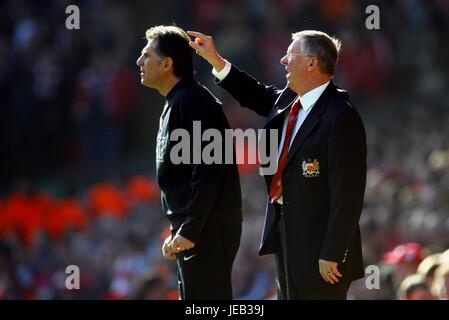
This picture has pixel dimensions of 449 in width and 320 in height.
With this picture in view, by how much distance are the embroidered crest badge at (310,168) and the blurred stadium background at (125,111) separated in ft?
19.9

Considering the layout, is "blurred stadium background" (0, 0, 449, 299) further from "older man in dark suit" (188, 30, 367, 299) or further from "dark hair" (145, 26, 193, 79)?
"older man in dark suit" (188, 30, 367, 299)

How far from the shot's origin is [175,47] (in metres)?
7.19

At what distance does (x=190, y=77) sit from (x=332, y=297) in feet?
4.80

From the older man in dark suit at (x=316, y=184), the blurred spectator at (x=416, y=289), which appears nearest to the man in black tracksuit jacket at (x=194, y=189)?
the older man in dark suit at (x=316, y=184)

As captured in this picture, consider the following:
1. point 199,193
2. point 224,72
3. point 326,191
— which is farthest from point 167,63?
point 326,191

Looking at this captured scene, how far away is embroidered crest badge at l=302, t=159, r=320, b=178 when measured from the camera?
6.75 meters

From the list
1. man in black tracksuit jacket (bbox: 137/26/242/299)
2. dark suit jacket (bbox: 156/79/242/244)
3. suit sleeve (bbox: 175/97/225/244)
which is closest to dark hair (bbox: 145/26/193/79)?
man in black tracksuit jacket (bbox: 137/26/242/299)

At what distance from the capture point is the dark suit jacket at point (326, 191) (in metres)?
6.61

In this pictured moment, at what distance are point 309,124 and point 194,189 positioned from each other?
27.0 inches

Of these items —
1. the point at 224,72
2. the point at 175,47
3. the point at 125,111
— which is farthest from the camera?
the point at 125,111

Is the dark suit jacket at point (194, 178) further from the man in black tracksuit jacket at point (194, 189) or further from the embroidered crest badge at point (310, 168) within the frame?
the embroidered crest badge at point (310, 168)

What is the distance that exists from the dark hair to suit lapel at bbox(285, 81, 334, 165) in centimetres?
76

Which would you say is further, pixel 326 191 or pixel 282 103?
pixel 282 103

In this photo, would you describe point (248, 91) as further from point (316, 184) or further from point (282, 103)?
point (316, 184)
